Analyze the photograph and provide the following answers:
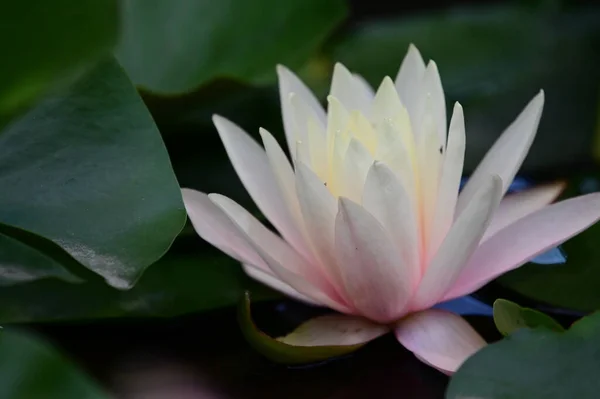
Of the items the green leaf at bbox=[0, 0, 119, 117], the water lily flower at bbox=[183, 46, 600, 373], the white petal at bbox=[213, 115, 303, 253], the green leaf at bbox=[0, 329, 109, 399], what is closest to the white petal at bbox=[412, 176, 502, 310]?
the water lily flower at bbox=[183, 46, 600, 373]

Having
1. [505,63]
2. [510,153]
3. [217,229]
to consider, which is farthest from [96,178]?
[505,63]

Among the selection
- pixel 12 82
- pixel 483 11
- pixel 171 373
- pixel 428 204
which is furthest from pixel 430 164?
pixel 483 11

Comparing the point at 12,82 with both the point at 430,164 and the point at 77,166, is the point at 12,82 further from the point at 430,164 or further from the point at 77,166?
the point at 430,164

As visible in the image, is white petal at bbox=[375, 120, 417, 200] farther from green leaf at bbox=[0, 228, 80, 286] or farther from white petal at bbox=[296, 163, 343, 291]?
green leaf at bbox=[0, 228, 80, 286]

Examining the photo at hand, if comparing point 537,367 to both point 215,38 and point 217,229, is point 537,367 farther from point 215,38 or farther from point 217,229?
point 215,38

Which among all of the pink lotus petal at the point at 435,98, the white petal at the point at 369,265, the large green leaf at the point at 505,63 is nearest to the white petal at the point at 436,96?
the pink lotus petal at the point at 435,98

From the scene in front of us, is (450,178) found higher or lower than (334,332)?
higher

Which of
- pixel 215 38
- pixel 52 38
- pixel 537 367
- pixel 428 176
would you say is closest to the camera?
pixel 537 367
